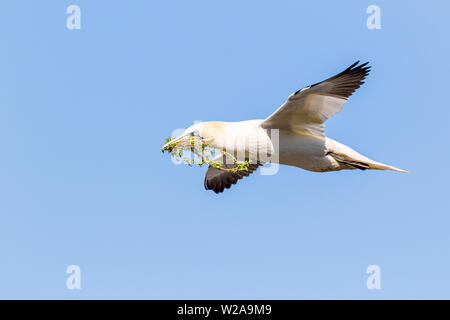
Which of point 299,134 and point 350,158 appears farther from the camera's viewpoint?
point 350,158

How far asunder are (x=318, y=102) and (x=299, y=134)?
0.68m

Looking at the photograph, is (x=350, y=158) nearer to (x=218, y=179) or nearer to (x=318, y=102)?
(x=318, y=102)

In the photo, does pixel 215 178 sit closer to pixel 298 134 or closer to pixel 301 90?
pixel 298 134

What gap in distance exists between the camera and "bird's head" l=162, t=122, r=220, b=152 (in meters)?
12.1

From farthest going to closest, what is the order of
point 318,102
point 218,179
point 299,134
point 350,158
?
point 218,179 < point 350,158 < point 299,134 < point 318,102

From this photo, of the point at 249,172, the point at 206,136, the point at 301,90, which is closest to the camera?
the point at 301,90

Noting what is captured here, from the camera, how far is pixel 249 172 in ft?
50.2

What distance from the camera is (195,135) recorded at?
1247cm

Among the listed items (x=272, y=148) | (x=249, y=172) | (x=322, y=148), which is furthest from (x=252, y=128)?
(x=249, y=172)

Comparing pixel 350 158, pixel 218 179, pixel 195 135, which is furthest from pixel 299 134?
pixel 218 179

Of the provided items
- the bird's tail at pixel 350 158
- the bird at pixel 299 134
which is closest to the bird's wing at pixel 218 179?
the bird at pixel 299 134

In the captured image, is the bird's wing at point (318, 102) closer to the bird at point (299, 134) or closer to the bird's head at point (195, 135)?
the bird at point (299, 134)

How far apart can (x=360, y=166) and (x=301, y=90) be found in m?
1.97

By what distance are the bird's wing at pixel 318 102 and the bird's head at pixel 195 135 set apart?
35.8 inches
